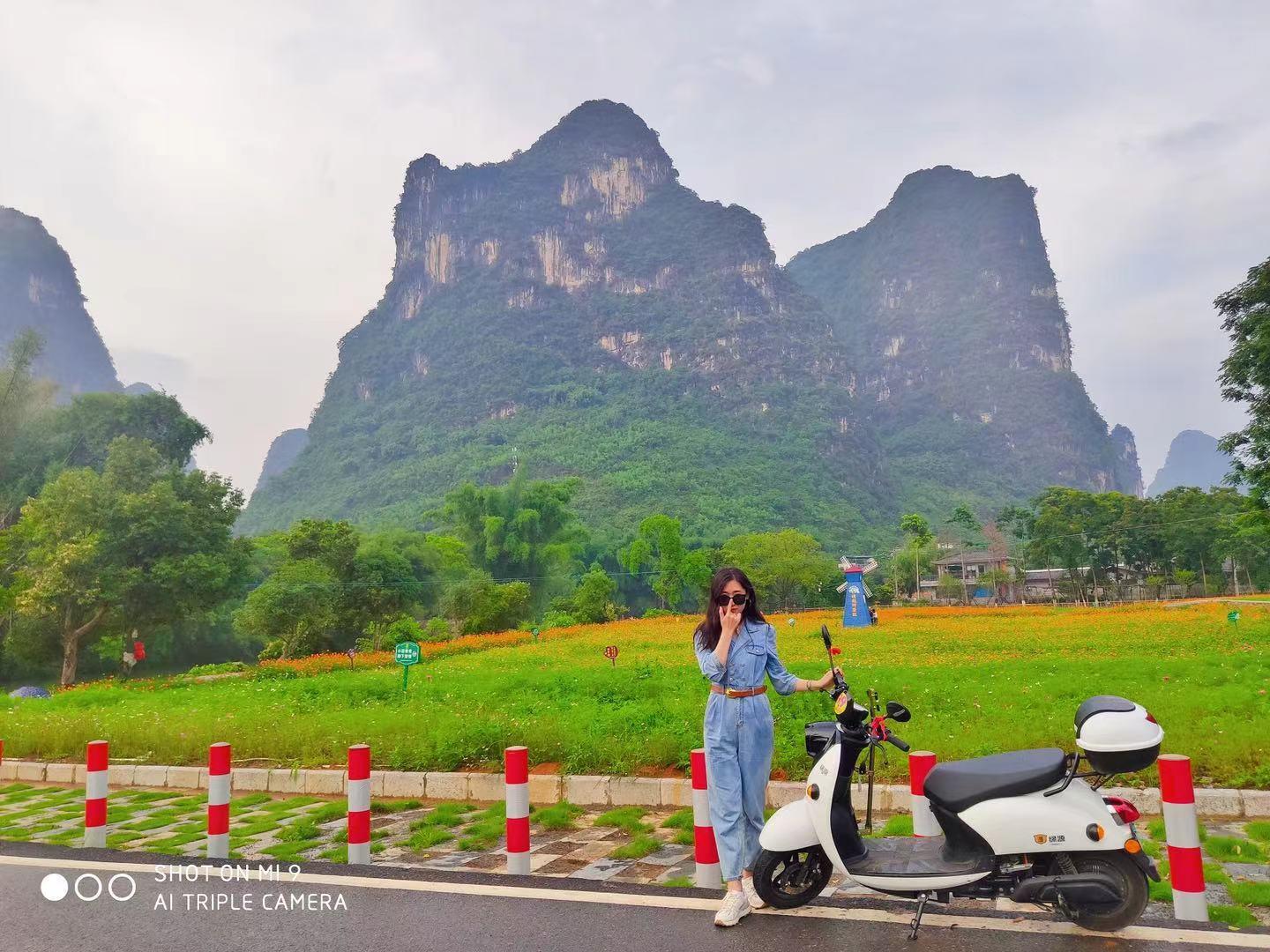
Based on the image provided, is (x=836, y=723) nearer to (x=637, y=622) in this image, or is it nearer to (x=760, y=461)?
(x=637, y=622)

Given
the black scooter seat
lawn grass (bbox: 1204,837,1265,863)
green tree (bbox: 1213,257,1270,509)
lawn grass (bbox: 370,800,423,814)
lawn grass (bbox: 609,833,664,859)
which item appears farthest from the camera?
green tree (bbox: 1213,257,1270,509)

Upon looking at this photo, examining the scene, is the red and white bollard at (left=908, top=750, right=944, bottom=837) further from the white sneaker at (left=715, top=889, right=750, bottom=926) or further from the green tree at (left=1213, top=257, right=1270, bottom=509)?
the green tree at (left=1213, top=257, right=1270, bottom=509)

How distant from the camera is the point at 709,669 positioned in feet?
13.6

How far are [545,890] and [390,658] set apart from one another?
22.7 m

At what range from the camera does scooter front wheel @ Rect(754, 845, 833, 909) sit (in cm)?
403

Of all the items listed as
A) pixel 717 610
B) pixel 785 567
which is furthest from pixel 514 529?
pixel 717 610

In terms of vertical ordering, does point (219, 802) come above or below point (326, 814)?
above

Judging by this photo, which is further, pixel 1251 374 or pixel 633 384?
pixel 633 384

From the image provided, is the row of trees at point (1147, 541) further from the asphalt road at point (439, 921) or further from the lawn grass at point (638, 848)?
the asphalt road at point (439, 921)

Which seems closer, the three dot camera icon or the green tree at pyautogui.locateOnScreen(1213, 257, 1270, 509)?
the three dot camera icon

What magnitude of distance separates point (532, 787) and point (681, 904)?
10.9 ft

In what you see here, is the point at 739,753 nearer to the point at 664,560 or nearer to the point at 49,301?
the point at 664,560

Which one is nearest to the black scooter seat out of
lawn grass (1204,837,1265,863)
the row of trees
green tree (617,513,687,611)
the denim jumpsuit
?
the denim jumpsuit

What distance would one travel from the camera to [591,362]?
158 metres
